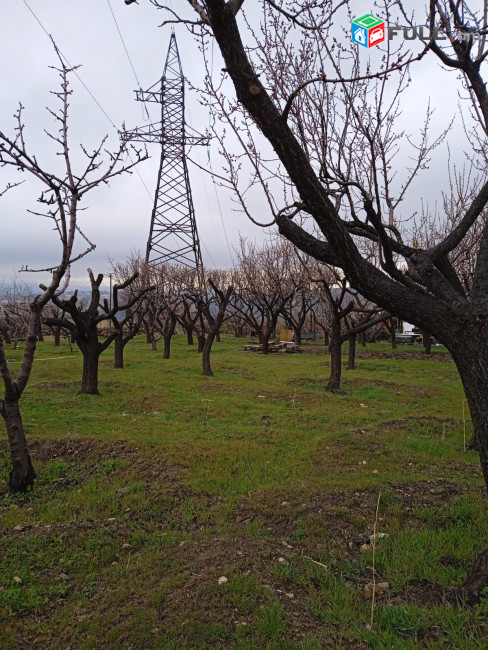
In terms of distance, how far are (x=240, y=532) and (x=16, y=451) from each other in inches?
93.6

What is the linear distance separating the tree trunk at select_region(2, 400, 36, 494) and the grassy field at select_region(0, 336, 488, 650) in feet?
0.50

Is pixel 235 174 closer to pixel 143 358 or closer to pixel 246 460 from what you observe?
pixel 246 460

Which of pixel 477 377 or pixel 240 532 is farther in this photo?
pixel 240 532

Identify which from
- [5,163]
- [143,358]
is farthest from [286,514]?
[143,358]

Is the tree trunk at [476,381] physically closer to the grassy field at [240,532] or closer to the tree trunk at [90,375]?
the grassy field at [240,532]

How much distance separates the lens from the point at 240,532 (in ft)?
11.8

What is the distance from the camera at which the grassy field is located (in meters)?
2.46

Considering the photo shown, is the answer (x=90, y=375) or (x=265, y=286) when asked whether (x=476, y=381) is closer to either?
(x=90, y=375)

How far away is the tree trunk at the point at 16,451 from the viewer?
14.6 ft

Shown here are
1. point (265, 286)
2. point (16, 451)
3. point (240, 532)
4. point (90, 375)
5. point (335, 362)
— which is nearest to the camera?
point (240, 532)

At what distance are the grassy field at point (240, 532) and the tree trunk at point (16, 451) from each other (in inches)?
6.1

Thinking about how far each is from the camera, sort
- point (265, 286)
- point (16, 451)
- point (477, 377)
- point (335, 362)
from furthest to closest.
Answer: point (265, 286) → point (335, 362) → point (16, 451) → point (477, 377)

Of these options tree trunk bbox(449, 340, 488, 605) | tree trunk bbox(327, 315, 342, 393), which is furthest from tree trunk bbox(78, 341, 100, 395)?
tree trunk bbox(449, 340, 488, 605)

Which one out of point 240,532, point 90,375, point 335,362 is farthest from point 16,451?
point 335,362
